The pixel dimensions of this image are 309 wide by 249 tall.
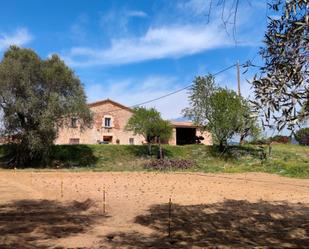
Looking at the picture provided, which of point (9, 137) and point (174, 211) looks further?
point (9, 137)

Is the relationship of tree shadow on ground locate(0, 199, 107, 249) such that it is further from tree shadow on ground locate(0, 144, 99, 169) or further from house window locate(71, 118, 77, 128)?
house window locate(71, 118, 77, 128)

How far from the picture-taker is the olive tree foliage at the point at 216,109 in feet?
120

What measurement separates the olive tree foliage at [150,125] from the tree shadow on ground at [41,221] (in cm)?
2462

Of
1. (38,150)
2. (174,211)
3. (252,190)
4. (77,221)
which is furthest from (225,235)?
(38,150)

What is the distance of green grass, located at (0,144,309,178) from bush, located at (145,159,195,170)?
0.66 meters

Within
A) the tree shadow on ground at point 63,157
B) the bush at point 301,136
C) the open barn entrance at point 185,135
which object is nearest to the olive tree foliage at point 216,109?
the tree shadow on ground at point 63,157

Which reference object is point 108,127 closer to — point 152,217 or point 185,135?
point 185,135

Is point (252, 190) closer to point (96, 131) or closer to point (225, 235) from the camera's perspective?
point (225, 235)

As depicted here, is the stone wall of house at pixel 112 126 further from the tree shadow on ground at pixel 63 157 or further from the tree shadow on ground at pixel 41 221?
the tree shadow on ground at pixel 41 221

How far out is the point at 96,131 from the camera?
52.0 m

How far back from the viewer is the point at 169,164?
32.5m

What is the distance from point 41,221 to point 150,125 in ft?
92.3

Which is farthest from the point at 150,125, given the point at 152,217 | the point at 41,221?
the point at 41,221

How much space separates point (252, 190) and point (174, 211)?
21.1ft
